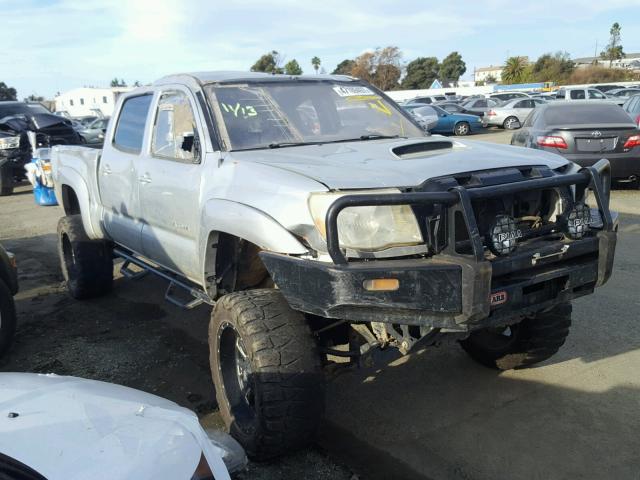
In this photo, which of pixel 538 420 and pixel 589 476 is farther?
pixel 538 420

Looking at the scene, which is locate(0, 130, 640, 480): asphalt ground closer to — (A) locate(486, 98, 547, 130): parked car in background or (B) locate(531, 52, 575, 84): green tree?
(A) locate(486, 98, 547, 130): parked car in background

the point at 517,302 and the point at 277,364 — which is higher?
the point at 517,302

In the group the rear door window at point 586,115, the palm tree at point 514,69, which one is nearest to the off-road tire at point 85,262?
the rear door window at point 586,115

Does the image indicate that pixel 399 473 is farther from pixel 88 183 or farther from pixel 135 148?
pixel 88 183

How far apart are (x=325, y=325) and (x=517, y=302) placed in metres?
1.09

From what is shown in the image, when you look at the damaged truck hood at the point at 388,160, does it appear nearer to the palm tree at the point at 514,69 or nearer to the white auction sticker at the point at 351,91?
the white auction sticker at the point at 351,91

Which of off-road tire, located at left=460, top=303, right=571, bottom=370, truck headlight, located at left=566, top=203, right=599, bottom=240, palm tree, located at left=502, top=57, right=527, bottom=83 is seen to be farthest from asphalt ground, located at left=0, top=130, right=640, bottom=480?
palm tree, located at left=502, top=57, right=527, bottom=83

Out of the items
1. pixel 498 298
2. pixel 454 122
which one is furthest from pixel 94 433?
pixel 454 122

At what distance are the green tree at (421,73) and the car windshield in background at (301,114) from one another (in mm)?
84084

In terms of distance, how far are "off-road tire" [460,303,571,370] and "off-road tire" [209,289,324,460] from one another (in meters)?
1.54

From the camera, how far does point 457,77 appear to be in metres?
96.7

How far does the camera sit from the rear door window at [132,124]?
4820 millimetres

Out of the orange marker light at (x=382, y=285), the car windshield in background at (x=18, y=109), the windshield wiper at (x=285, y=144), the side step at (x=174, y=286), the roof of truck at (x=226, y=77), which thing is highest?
the roof of truck at (x=226, y=77)

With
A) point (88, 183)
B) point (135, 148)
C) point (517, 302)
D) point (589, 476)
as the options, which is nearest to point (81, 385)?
point (517, 302)
